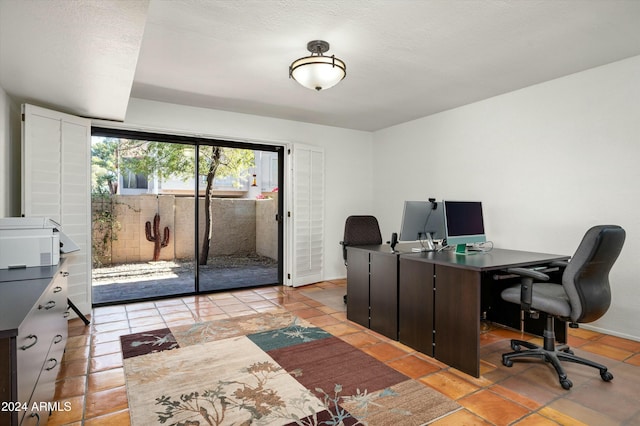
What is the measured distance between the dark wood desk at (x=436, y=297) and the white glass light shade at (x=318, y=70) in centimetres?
163

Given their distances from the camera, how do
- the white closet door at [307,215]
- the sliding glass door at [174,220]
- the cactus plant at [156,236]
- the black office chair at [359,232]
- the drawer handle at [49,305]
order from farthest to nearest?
the cactus plant at [156,236]
the white closet door at [307,215]
the sliding glass door at [174,220]
the black office chair at [359,232]
the drawer handle at [49,305]

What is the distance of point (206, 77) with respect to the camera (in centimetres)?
354

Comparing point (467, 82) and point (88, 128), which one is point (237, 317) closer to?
point (88, 128)

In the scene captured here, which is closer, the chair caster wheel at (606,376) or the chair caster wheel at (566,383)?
the chair caster wheel at (566,383)

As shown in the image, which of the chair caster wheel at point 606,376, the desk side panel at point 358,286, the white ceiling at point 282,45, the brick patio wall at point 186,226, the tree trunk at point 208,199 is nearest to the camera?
the white ceiling at point 282,45

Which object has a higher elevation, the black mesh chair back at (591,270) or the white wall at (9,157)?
the white wall at (9,157)

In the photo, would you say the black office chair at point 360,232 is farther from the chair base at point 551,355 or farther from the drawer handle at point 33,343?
the drawer handle at point 33,343

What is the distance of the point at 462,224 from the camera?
323cm

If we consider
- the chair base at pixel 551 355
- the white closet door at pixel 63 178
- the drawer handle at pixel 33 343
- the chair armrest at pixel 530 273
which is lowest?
the chair base at pixel 551 355

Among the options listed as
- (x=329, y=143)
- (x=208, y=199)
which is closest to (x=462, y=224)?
(x=329, y=143)

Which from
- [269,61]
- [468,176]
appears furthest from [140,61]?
[468,176]

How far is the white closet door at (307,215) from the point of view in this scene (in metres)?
5.23

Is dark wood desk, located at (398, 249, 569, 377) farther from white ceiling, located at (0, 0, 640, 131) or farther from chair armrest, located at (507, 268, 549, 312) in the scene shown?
white ceiling, located at (0, 0, 640, 131)

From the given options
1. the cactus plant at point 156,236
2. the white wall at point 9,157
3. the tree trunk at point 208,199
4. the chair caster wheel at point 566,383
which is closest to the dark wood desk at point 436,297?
the chair caster wheel at point 566,383
